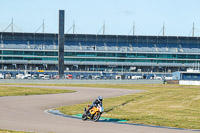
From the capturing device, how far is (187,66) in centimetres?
17012

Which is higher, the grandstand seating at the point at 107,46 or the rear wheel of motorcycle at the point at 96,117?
the grandstand seating at the point at 107,46

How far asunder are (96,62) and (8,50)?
37.5 meters

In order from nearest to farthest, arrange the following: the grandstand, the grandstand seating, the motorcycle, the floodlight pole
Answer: the motorcycle < the floodlight pole < the grandstand < the grandstand seating

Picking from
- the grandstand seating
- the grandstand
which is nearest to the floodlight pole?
the grandstand

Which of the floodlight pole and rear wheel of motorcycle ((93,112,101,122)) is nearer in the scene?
rear wheel of motorcycle ((93,112,101,122))

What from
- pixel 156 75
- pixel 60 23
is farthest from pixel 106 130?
pixel 156 75

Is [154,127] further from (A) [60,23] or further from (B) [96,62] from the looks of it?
(B) [96,62]

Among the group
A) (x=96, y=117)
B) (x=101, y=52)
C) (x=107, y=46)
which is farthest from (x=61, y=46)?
(x=96, y=117)

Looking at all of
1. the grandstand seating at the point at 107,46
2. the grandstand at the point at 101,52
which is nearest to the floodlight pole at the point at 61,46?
the grandstand at the point at 101,52

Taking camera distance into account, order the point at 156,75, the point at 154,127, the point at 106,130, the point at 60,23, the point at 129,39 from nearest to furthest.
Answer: the point at 106,130 → the point at 154,127 → the point at 60,23 → the point at 156,75 → the point at 129,39

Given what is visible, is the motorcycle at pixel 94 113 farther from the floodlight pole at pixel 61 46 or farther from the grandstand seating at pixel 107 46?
the grandstand seating at pixel 107 46

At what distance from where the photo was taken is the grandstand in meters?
168

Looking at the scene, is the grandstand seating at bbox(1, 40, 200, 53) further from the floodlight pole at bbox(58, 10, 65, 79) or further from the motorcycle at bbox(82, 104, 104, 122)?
the motorcycle at bbox(82, 104, 104, 122)

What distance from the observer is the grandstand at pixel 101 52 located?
168 meters
